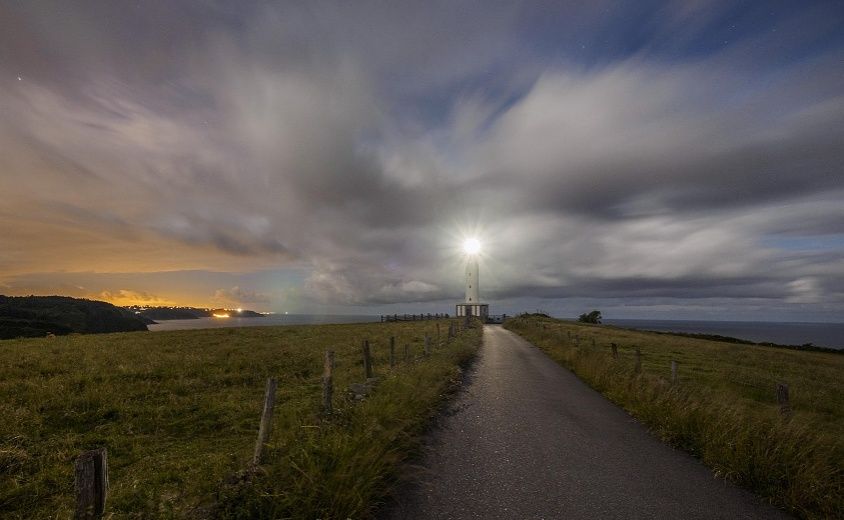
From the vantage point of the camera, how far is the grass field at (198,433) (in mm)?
5289

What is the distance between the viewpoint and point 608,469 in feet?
23.8

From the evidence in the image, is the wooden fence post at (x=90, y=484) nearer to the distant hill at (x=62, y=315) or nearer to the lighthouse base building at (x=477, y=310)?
the lighthouse base building at (x=477, y=310)

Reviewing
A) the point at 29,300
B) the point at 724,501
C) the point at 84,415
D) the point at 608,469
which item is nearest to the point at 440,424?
the point at 608,469

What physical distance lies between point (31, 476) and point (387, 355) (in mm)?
18769

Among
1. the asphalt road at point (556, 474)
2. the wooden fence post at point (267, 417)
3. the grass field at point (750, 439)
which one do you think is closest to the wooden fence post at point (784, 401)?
the grass field at point (750, 439)

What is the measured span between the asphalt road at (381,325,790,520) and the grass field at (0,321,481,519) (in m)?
0.82

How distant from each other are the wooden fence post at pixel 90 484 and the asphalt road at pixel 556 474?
340 centimetres

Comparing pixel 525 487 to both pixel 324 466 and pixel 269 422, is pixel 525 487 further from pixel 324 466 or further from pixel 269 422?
pixel 269 422

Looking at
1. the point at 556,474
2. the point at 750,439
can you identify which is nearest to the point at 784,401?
the point at 750,439

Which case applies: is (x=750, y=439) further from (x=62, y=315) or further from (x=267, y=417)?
(x=62, y=315)

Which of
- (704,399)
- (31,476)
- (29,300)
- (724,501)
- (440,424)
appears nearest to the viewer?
(724,501)

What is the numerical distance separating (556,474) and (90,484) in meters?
6.86

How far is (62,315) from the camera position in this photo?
143750mm

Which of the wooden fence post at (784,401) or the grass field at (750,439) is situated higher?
the wooden fence post at (784,401)
